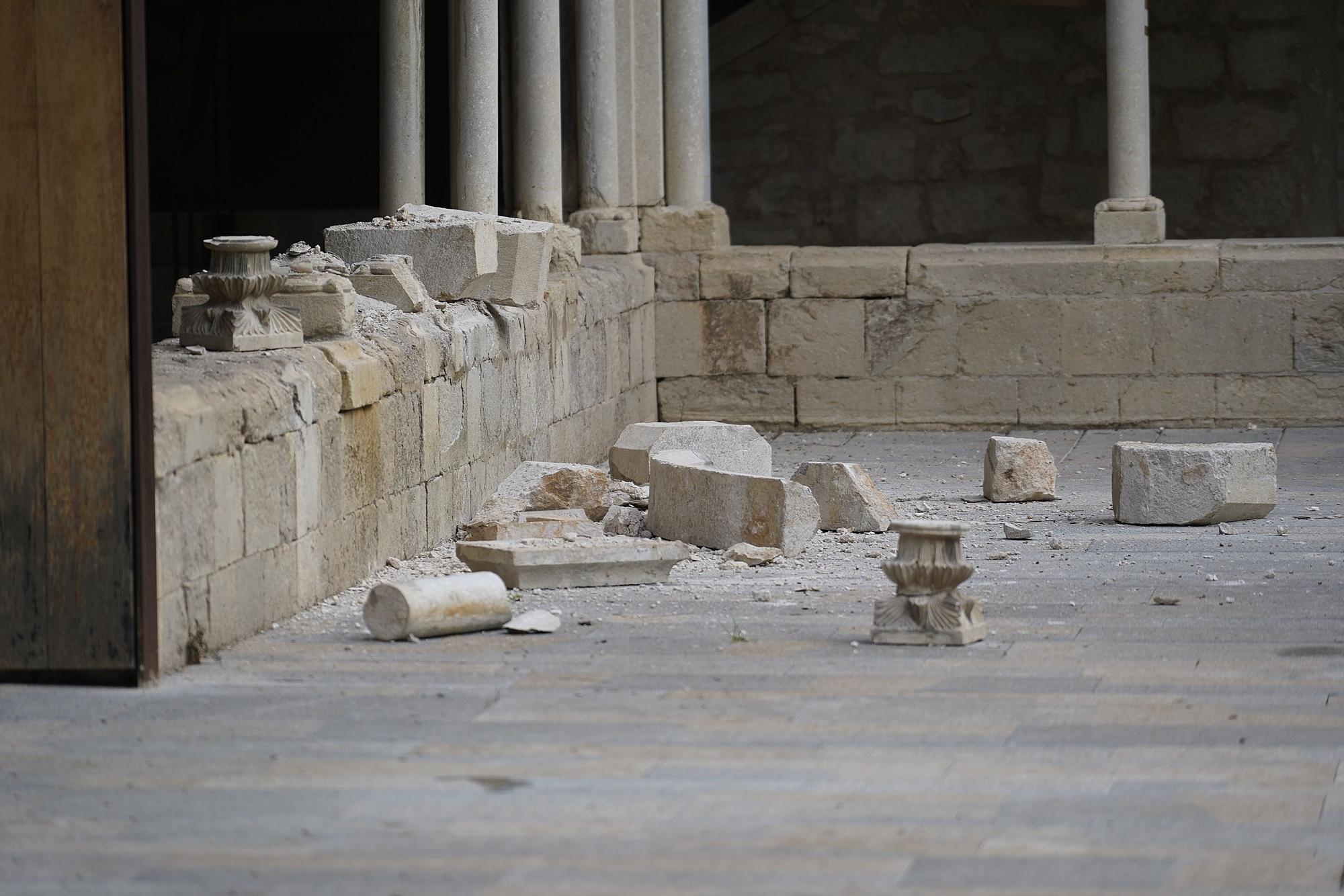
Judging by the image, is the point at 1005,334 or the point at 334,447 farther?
the point at 1005,334

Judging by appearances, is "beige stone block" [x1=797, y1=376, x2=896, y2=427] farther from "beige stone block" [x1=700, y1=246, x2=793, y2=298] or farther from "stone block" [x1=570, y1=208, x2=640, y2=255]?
"stone block" [x1=570, y1=208, x2=640, y2=255]

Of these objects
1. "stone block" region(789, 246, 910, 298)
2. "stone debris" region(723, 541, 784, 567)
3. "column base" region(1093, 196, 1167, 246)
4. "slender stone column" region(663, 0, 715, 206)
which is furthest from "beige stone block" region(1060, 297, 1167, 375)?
"stone debris" region(723, 541, 784, 567)

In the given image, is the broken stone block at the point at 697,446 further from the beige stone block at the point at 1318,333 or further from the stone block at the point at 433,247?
the beige stone block at the point at 1318,333

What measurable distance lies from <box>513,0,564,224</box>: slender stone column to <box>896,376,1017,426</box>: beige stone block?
228cm

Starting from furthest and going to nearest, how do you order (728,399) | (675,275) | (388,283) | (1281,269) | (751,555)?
(728,399) < (675,275) < (1281,269) < (388,283) < (751,555)

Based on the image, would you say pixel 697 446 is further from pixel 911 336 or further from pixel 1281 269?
pixel 1281 269

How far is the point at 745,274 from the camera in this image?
10.8 metres

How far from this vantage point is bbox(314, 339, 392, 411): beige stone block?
234 inches

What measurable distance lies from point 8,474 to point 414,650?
1.06 m

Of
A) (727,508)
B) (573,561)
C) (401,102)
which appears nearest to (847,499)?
(727,508)

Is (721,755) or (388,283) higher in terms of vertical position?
(388,283)

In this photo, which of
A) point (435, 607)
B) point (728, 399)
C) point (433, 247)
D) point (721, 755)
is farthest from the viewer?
point (728, 399)

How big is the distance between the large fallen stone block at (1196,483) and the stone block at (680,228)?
12.9 feet

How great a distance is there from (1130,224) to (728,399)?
2.31m
